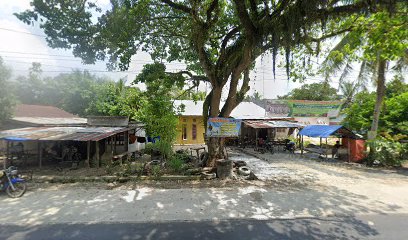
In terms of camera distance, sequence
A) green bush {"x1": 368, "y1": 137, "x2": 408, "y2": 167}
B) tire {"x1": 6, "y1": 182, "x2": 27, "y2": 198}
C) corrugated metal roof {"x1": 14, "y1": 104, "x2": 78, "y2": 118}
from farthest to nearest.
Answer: corrugated metal roof {"x1": 14, "y1": 104, "x2": 78, "y2": 118}
green bush {"x1": 368, "y1": 137, "x2": 408, "y2": 167}
tire {"x1": 6, "y1": 182, "x2": 27, "y2": 198}

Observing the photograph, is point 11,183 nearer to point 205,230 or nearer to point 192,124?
point 205,230

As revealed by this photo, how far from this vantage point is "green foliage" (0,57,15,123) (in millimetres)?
16688

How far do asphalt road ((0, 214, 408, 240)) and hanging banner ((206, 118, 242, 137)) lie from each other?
5013 mm

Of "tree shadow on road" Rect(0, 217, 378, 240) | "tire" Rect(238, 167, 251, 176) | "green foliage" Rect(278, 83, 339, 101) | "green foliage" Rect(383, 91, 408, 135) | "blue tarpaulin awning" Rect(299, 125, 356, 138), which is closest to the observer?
"tree shadow on road" Rect(0, 217, 378, 240)

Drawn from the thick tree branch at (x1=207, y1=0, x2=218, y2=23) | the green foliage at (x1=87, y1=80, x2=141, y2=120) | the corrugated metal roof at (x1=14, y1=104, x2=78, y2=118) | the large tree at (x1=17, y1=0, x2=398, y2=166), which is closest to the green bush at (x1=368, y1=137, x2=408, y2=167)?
the large tree at (x1=17, y1=0, x2=398, y2=166)

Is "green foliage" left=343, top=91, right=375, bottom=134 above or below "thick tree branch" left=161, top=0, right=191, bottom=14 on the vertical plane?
below

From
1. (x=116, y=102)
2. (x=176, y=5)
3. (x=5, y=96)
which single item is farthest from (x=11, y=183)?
(x=5, y=96)

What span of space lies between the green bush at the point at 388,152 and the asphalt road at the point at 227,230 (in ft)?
26.5

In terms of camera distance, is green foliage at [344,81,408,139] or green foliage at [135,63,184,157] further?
green foliage at [344,81,408,139]

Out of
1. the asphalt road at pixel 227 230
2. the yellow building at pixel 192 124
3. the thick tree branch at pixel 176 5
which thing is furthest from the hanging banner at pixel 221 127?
the yellow building at pixel 192 124

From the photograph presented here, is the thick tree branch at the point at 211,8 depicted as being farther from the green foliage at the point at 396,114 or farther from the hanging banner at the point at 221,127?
the green foliage at the point at 396,114

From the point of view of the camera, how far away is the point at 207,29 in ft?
29.9

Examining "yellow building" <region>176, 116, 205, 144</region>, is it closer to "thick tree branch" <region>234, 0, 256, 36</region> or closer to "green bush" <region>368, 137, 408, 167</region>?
"green bush" <region>368, 137, 408, 167</region>

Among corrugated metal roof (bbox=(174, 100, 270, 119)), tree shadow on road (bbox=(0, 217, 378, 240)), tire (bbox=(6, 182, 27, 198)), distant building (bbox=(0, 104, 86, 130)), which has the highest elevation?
corrugated metal roof (bbox=(174, 100, 270, 119))
